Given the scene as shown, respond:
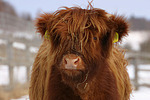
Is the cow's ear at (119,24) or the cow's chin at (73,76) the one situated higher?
the cow's ear at (119,24)

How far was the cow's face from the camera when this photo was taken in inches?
79.1

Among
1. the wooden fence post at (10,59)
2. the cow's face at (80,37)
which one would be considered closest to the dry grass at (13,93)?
the wooden fence post at (10,59)

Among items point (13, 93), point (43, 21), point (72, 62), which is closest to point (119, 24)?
point (72, 62)

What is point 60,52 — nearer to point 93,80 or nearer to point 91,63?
point 91,63

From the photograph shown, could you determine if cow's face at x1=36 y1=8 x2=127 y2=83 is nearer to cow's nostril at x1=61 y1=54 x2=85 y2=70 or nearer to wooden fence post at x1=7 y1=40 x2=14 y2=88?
cow's nostril at x1=61 y1=54 x2=85 y2=70

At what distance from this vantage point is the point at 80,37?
209cm

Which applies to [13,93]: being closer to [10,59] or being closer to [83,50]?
[10,59]

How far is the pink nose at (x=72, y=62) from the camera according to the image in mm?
1868

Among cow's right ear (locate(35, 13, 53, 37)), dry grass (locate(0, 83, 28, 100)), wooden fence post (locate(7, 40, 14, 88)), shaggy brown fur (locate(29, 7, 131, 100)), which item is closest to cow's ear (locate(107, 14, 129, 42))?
shaggy brown fur (locate(29, 7, 131, 100))

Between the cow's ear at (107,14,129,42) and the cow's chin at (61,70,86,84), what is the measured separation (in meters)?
0.75

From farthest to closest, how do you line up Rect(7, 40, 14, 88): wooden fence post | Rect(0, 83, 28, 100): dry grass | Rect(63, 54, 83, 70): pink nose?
Rect(7, 40, 14, 88): wooden fence post → Rect(0, 83, 28, 100): dry grass → Rect(63, 54, 83, 70): pink nose

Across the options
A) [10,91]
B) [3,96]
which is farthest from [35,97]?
[10,91]

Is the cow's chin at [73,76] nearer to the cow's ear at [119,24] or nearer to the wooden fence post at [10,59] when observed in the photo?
the cow's ear at [119,24]

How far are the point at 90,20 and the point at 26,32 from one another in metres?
22.2
